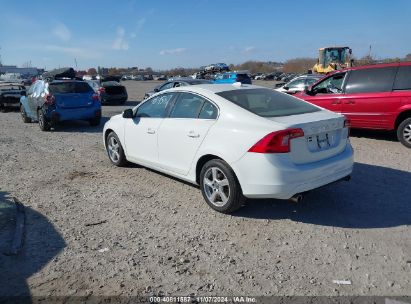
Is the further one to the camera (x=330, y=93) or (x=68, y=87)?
(x=68, y=87)

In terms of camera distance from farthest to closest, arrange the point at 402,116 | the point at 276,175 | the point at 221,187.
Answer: the point at 402,116, the point at 221,187, the point at 276,175

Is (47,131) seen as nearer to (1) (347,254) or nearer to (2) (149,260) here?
(2) (149,260)

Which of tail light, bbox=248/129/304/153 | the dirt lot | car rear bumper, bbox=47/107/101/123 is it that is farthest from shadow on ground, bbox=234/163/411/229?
car rear bumper, bbox=47/107/101/123

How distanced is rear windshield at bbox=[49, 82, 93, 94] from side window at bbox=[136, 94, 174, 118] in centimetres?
628

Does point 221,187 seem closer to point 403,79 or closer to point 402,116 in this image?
point 402,116

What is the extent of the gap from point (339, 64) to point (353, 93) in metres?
23.4

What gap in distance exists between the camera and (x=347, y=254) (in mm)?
3666

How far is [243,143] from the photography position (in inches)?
168

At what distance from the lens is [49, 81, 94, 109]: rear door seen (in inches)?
447

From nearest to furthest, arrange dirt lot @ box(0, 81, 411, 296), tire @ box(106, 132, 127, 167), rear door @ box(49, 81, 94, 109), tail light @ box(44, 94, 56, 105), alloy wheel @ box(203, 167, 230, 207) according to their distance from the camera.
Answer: dirt lot @ box(0, 81, 411, 296), alloy wheel @ box(203, 167, 230, 207), tire @ box(106, 132, 127, 167), tail light @ box(44, 94, 56, 105), rear door @ box(49, 81, 94, 109)

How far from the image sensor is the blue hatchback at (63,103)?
11.3 meters

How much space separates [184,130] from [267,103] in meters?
1.16

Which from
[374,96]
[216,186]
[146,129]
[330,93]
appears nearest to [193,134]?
[216,186]

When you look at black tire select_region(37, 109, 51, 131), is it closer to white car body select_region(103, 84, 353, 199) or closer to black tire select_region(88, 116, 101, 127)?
black tire select_region(88, 116, 101, 127)
